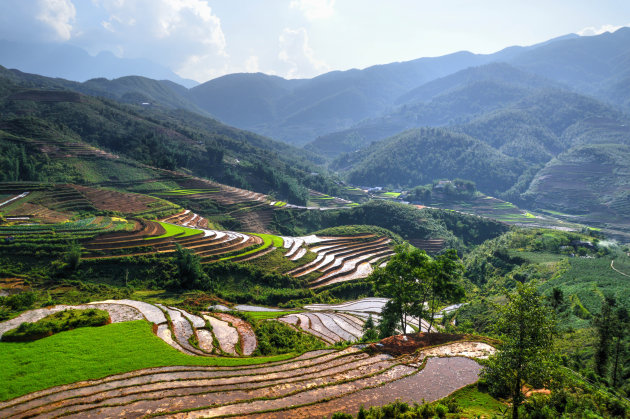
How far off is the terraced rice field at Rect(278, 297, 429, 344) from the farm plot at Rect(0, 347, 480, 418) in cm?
653

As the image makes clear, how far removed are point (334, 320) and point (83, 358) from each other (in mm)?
18923

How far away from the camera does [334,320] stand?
29.1 m

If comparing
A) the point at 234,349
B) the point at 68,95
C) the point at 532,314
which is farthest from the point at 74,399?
the point at 68,95

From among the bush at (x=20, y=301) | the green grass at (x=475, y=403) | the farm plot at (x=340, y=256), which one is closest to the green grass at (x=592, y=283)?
the green grass at (x=475, y=403)

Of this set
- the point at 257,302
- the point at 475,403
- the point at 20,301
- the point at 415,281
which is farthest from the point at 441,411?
the point at 20,301

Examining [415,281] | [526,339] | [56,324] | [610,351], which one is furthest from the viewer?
[415,281]

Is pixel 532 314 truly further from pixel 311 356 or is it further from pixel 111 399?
pixel 111 399

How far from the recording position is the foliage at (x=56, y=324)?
16406 millimetres

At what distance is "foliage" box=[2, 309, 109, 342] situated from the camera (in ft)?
53.8

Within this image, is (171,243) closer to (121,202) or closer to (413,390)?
(121,202)

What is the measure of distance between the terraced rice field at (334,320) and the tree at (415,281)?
467cm

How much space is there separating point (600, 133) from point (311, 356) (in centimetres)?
22300

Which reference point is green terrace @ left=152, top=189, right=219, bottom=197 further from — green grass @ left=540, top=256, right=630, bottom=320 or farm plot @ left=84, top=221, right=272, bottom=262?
green grass @ left=540, top=256, right=630, bottom=320

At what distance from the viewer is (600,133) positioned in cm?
17338
